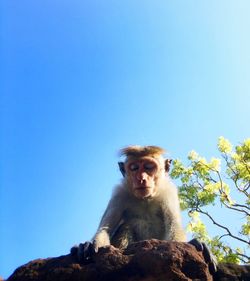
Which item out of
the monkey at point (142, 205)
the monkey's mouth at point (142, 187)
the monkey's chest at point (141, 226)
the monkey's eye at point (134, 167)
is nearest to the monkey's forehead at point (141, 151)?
the monkey at point (142, 205)

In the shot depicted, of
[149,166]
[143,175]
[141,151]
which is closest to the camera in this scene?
[143,175]

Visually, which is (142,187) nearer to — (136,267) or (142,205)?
(142,205)

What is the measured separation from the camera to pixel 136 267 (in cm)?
491

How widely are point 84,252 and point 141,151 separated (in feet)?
11.9

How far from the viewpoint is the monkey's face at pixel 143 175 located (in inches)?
316

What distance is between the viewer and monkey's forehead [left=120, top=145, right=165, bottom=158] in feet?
28.9

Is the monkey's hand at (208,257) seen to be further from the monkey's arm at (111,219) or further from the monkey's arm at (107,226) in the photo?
the monkey's arm at (111,219)

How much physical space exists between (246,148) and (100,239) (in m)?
12.0

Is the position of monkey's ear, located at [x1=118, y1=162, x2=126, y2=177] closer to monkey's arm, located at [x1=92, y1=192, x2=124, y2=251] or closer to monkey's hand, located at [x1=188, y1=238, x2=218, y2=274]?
monkey's arm, located at [x1=92, y1=192, x2=124, y2=251]

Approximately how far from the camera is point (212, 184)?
17609mm

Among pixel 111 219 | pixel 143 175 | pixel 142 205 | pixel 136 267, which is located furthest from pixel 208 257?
pixel 143 175

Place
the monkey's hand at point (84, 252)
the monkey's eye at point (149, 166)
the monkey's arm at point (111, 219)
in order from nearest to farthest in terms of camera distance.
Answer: the monkey's hand at point (84, 252) < the monkey's arm at point (111, 219) < the monkey's eye at point (149, 166)

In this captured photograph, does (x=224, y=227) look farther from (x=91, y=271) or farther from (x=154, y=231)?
(x=91, y=271)

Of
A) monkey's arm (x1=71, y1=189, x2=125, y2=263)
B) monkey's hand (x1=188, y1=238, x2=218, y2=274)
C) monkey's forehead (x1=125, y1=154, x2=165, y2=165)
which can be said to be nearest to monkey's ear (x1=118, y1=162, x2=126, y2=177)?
monkey's forehead (x1=125, y1=154, x2=165, y2=165)
